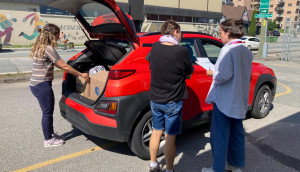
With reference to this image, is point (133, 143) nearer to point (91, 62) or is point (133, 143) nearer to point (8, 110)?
point (91, 62)

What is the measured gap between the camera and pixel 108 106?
3.24 m

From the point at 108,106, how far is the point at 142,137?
64 cm

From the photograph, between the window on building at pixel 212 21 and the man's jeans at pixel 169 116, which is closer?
the man's jeans at pixel 169 116

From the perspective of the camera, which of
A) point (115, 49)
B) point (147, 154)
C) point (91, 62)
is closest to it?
point (147, 154)

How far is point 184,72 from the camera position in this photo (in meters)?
2.88

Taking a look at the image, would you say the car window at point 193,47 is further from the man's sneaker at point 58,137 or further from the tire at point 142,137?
the man's sneaker at point 58,137

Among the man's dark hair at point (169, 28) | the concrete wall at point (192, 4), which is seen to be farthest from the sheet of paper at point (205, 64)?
the concrete wall at point (192, 4)

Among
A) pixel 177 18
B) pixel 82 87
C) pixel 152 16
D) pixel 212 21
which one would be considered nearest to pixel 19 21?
pixel 152 16

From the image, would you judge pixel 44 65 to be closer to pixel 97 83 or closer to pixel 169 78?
pixel 97 83

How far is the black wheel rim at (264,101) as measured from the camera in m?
5.15

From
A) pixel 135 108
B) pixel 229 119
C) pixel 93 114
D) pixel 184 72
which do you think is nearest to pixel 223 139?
pixel 229 119

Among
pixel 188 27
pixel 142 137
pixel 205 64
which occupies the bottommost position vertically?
pixel 142 137

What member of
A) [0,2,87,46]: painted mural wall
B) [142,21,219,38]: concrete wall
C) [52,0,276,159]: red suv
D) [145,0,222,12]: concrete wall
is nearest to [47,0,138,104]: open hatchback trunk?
[52,0,276,159]: red suv

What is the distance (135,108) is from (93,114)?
1.95ft
